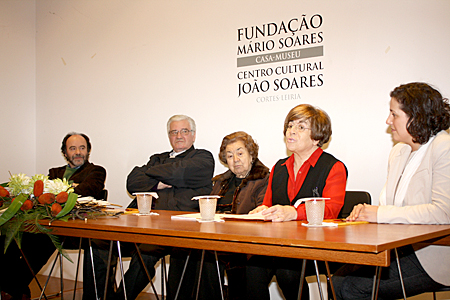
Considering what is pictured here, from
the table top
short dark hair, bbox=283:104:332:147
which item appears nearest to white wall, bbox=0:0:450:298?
short dark hair, bbox=283:104:332:147

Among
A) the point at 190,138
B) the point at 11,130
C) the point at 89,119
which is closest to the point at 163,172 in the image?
the point at 190,138

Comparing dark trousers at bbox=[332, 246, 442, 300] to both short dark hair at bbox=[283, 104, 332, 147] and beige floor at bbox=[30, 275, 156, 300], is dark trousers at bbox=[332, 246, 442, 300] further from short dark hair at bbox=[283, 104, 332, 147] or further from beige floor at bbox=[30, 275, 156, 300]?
beige floor at bbox=[30, 275, 156, 300]

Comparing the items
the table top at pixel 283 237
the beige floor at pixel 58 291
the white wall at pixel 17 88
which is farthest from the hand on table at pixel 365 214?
the white wall at pixel 17 88

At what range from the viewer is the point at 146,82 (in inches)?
181

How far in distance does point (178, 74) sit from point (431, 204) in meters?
3.01

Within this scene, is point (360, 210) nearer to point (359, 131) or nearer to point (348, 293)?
point (348, 293)

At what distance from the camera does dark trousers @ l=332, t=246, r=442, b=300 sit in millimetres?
1986

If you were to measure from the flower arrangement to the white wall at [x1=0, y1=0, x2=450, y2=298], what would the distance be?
1.96m

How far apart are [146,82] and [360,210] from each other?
3118mm

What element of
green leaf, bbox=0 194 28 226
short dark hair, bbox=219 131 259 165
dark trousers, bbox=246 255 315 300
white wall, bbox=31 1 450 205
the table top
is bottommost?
dark trousers, bbox=246 255 315 300

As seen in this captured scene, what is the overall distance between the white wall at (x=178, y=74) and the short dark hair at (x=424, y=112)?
1126 millimetres

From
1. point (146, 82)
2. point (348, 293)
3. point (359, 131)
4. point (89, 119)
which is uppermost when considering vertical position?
point (146, 82)

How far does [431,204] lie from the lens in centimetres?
197

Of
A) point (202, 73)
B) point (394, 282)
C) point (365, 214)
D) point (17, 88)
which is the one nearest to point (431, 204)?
point (365, 214)
